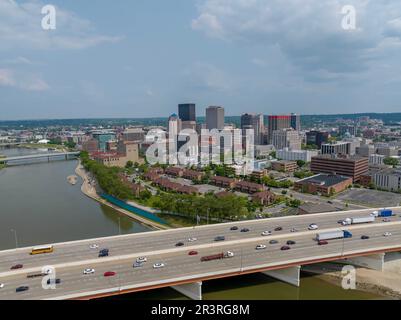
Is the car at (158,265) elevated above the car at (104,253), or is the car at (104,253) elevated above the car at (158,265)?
the car at (104,253)

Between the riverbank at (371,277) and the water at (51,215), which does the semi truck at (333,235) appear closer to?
the riverbank at (371,277)

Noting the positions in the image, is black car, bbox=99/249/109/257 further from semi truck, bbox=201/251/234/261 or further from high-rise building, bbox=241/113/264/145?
high-rise building, bbox=241/113/264/145

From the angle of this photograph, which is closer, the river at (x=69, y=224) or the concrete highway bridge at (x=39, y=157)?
the river at (x=69, y=224)

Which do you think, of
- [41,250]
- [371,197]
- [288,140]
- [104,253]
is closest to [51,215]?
[41,250]

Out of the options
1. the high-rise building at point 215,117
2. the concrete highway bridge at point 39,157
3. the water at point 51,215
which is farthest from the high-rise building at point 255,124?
the water at point 51,215

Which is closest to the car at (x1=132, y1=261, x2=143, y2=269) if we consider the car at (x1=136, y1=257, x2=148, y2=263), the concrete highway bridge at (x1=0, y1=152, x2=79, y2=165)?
the car at (x1=136, y1=257, x2=148, y2=263)

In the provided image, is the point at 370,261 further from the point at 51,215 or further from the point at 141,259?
the point at 51,215

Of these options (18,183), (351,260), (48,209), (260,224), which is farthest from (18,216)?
(351,260)
